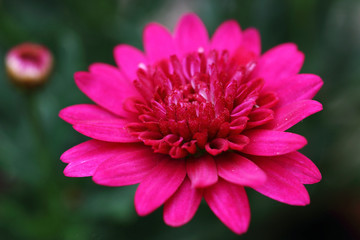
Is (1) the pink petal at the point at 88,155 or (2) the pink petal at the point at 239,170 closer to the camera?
(2) the pink petal at the point at 239,170

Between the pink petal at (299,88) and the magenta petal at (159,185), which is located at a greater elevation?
the pink petal at (299,88)

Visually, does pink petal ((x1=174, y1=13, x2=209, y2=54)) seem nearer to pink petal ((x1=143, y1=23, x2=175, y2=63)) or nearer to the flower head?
pink petal ((x1=143, y1=23, x2=175, y2=63))

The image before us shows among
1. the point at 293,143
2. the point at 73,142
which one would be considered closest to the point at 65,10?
the point at 73,142

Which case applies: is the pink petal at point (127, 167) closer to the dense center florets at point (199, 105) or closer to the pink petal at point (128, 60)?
the dense center florets at point (199, 105)

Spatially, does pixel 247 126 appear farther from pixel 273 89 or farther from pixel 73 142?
pixel 73 142

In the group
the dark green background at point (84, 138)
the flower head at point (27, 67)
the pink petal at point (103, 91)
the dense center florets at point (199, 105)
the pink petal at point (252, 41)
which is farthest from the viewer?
the dark green background at point (84, 138)

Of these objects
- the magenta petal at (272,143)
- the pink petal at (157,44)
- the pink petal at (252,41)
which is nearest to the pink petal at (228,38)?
the pink petal at (252,41)
